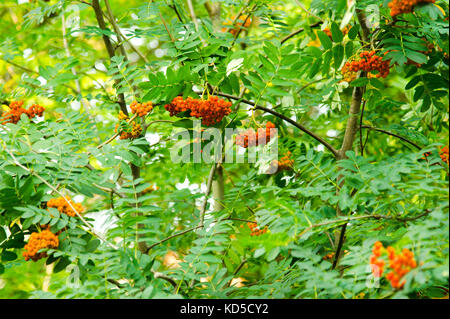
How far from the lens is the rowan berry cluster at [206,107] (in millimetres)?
1898

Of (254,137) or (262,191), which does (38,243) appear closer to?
(262,191)

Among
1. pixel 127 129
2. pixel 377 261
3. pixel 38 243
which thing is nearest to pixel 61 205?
pixel 38 243

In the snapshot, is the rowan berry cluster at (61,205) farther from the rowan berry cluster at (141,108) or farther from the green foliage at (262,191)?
the rowan berry cluster at (141,108)

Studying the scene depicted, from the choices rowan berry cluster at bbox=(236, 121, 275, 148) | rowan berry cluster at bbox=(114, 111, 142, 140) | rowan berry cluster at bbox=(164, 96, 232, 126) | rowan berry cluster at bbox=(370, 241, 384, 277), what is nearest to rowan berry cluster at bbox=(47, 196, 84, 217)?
rowan berry cluster at bbox=(114, 111, 142, 140)

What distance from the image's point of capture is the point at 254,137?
212 cm

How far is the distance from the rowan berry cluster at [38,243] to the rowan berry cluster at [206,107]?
2.46 feet

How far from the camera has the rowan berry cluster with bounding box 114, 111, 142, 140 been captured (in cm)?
209

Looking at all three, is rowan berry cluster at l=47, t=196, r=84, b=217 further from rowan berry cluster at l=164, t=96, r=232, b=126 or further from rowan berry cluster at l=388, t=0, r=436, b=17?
rowan berry cluster at l=388, t=0, r=436, b=17

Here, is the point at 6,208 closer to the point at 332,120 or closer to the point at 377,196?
the point at 377,196

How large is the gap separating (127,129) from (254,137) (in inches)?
23.5

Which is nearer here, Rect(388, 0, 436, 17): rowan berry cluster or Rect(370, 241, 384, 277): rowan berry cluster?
Rect(370, 241, 384, 277): rowan berry cluster

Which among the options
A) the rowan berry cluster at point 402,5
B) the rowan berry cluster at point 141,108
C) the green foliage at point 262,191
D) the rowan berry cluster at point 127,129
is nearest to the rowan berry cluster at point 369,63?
the green foliage at point 262,191

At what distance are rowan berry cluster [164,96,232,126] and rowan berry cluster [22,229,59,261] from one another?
75 cm
